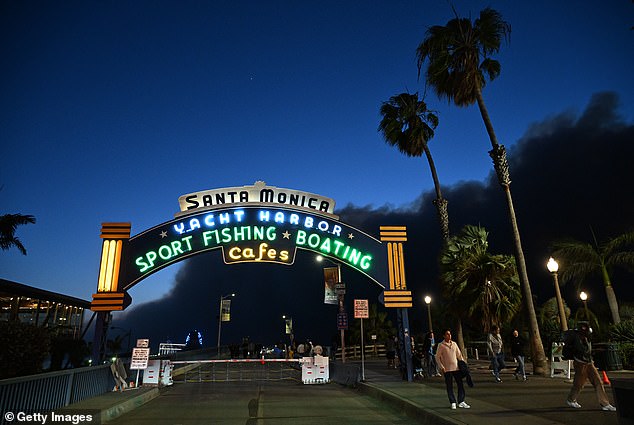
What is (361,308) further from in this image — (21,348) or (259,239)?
(21,348)

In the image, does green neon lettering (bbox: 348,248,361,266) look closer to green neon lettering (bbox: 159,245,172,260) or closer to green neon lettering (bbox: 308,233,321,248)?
green neon lettering (bbox: 308,233,321,248)

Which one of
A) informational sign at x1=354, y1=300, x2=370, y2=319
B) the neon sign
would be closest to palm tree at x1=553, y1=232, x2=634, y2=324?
the neon sign

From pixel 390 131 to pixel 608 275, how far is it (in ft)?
48.0

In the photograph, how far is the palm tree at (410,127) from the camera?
27.1m

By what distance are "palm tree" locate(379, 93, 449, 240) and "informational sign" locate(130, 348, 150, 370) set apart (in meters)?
18.4

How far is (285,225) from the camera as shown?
17.7 metres

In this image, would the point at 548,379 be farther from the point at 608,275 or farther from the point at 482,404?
the point at 608,275

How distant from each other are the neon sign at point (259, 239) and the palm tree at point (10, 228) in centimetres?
1973

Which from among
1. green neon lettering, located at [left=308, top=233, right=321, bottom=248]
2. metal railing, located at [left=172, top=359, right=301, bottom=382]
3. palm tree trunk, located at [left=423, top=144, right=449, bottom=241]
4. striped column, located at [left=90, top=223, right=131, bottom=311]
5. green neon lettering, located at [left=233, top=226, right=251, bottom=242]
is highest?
palm tree trunk, located at [left=423, top=144, right=449, bottom=241]

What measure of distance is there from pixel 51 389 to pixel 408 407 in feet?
26.6

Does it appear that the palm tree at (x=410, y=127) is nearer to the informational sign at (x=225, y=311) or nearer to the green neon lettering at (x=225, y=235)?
the green neon lettering at (x=225, y=235)

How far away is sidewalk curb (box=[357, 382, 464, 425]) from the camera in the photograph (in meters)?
8.36

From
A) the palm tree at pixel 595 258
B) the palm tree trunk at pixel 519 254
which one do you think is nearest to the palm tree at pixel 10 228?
the palm tree trunk at pixel 519 254

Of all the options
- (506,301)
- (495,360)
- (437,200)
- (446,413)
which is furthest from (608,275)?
(446,413)
